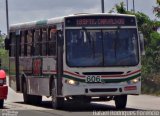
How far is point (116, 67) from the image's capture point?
23922mm

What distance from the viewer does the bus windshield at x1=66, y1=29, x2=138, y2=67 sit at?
23.9 metres

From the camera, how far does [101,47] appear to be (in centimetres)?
2409

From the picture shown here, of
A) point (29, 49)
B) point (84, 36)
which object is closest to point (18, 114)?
point (84, 36)

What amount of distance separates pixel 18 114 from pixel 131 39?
4.72 m

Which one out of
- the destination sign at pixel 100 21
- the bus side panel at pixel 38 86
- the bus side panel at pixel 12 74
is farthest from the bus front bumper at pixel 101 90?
the bus side panel at pixel 12 74

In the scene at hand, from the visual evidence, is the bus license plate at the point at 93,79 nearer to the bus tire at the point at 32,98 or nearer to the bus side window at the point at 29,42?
the bus side window at the point at 29,42

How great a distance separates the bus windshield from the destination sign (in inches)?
8.3

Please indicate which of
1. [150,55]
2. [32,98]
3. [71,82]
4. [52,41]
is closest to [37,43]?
[52,41]

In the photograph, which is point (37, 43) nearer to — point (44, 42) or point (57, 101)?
point (44, 42)

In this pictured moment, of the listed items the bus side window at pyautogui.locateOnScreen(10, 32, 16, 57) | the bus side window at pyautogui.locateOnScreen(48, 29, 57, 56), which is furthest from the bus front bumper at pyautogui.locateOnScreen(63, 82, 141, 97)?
the bus side window at pyautogui.locateOnScreen(10, 32, 16, 57)

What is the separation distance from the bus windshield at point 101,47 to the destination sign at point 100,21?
0.21 m

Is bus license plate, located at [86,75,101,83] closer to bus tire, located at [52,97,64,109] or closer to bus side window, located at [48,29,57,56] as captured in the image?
bus tire, located at [52,97,64,109]

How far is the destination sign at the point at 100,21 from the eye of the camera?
79.1 ft

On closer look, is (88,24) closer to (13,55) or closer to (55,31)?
(55,31)
